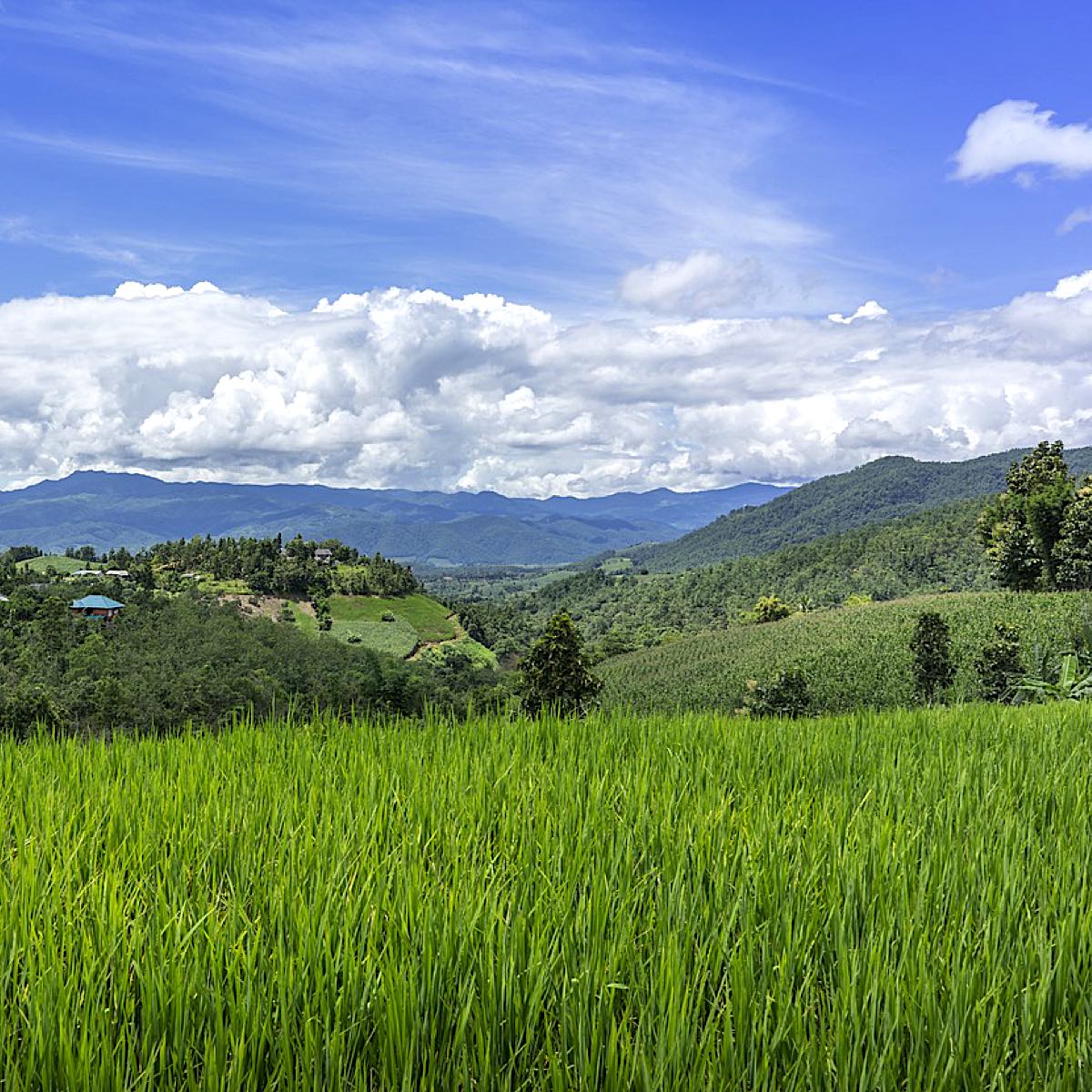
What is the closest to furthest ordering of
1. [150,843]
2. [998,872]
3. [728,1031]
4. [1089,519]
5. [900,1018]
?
1. [728,1031]
2. [900,1018]
3. [998,872]
4. [150,843]
5. [1089,519]

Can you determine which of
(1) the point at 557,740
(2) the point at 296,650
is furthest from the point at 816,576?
(1) the point at 557,740

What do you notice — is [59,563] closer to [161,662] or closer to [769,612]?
[161,662]

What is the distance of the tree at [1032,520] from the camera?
67.8 m

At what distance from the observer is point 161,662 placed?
61812 millimetres

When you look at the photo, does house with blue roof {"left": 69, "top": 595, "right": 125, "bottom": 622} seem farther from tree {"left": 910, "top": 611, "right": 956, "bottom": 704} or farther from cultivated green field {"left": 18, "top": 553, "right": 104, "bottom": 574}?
tree {"left": 910, "top": 611, "right": 956, "bottom": 704}

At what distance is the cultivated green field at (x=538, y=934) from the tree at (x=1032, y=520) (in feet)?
242

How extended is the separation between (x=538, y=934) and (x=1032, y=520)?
3019 inches

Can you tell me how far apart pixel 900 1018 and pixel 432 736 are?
11.1 ft

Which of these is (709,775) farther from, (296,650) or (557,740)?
(296,650)

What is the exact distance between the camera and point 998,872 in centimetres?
253

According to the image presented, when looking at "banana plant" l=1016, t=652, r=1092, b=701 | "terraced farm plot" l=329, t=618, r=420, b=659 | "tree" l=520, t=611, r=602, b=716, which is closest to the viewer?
"banana plant" l=1016, t=652, r=1092, b=701

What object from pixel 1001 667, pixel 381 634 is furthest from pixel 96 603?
pixel 1001 667

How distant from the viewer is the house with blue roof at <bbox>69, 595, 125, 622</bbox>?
6806 centimetres

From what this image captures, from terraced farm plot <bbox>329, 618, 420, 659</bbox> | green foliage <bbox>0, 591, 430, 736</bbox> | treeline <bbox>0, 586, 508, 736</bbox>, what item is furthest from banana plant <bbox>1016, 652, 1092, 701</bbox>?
terraced farm plot <bbox>329, 618, 420, 659</bbox>
